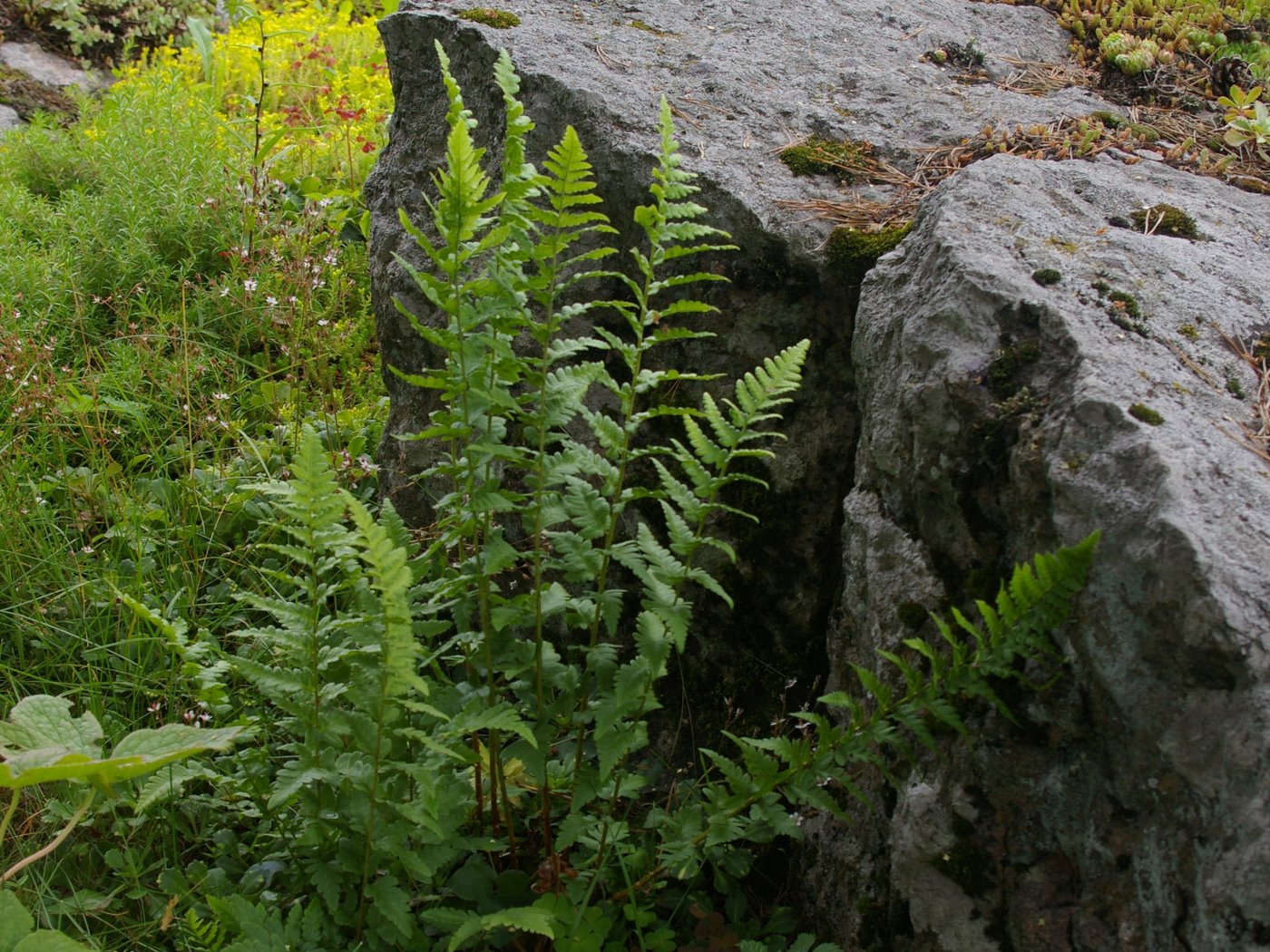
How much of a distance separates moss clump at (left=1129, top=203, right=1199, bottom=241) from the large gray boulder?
0.06 meters

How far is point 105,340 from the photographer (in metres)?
4.42

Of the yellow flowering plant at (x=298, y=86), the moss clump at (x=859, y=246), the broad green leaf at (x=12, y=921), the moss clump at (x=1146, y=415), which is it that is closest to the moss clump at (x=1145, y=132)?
the moss clump at (x=859, y=246)

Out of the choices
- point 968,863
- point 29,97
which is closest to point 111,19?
point 29,97

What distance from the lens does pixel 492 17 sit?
3816mm

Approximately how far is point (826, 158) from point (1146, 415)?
65.6 inches

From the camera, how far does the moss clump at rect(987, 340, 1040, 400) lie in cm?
232

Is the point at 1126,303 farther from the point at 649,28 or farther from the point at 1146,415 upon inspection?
the point at 649,28

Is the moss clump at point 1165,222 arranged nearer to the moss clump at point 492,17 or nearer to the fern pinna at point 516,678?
the fern pinna at point 516,678

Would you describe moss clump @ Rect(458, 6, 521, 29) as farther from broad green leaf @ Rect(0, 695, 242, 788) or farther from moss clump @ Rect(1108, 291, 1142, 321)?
broad green leaf @ Rect(0, 695, 242, 788)

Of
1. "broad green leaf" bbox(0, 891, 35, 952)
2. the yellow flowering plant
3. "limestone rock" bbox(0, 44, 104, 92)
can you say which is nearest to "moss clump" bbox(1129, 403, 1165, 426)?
"broad green leaf" bbox(0, 891, 35, 952)

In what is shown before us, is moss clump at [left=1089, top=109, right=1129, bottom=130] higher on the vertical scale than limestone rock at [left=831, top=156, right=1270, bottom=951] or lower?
higher

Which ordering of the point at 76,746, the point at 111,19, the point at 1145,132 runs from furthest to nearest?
the point at 111,19
the point at 1145,132
the point at 76,746

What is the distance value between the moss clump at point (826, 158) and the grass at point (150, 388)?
5.97ft

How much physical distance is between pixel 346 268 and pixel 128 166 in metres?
1.17
